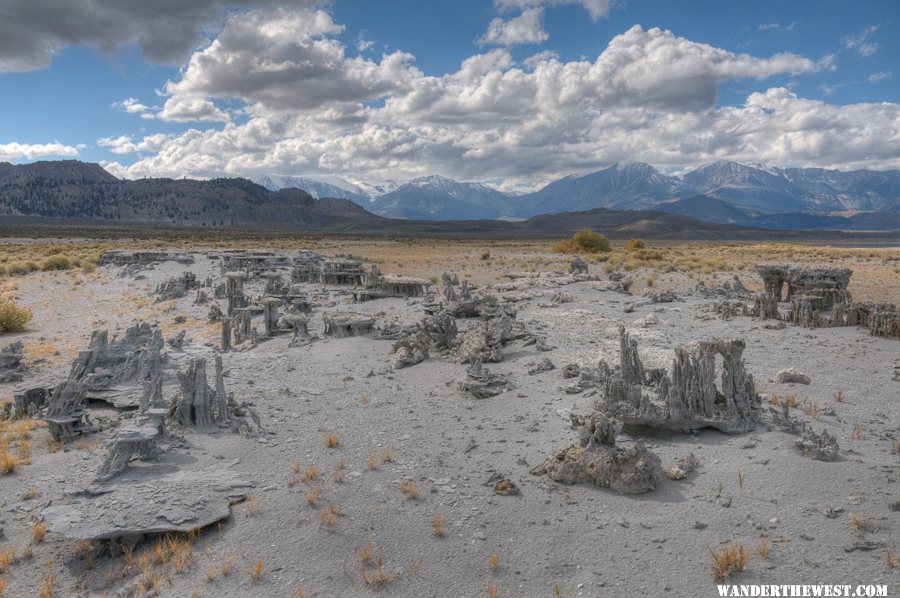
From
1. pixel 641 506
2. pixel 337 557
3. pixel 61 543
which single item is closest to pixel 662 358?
pixel 641 506

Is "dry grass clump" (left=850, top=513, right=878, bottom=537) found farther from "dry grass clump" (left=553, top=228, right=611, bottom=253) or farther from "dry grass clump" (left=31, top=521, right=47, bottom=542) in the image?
"dry grass clump" (left=553, top=228, right=611, bottom=253)

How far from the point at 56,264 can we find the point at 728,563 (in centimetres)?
4737

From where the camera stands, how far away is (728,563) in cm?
582

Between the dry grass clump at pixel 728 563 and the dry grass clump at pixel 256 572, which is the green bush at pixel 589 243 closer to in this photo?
the dry grass clump at pixel 728 563

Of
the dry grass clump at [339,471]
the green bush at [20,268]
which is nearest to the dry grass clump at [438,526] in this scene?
the dry grass clump at [339,471]

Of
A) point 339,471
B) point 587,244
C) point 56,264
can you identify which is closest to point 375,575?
point 339,471

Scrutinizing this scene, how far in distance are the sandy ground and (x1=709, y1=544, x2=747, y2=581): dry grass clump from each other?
0.34 ft

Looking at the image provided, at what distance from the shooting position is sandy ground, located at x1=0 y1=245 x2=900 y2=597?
20.0 feet

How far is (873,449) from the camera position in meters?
8.12

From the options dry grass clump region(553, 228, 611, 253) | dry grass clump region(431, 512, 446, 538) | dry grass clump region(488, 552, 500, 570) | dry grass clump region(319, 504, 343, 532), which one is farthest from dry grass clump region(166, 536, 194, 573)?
dry grass clump region(553, 228, 611, 253)

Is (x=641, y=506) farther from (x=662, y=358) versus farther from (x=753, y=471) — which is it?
(x=662, y=358)

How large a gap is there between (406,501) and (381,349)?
8.81 m

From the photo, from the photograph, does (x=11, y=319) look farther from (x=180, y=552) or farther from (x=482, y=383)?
(x=180, y=552)

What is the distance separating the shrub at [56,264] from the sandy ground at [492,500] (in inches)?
1404
